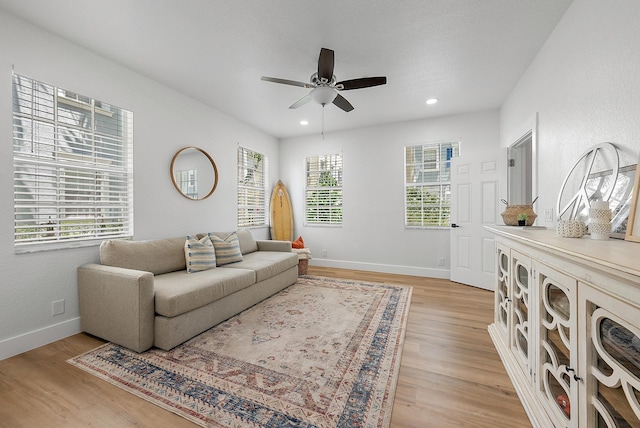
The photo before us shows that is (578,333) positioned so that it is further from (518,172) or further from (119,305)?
(518,172)

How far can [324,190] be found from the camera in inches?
205

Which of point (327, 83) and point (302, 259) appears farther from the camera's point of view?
point (302, 259)

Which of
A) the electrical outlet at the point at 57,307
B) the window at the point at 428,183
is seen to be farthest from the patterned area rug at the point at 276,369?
the window at the point at 428,183

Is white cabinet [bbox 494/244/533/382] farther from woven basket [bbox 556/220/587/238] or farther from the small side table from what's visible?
the small side table

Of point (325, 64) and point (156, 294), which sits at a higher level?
point (325, 64)

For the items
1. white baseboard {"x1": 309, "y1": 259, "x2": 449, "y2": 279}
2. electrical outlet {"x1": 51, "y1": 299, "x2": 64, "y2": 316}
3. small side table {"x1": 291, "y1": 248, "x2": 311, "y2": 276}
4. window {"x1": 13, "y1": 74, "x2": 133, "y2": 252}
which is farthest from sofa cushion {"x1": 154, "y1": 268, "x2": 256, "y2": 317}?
white baseboard {"x1": 309, "y1": 259, "x2": 449, "y2": 279}

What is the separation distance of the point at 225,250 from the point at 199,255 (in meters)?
0.38

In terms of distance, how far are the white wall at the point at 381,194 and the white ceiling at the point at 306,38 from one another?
2.70ft

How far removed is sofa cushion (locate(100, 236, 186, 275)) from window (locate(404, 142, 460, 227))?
3.54m

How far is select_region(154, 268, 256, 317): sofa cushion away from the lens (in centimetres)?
206

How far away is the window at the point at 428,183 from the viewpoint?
430 cm

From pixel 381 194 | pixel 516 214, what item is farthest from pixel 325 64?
pixel 381 194

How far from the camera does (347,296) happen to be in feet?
11.0

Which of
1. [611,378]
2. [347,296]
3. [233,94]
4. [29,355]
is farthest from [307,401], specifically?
[233,94]
